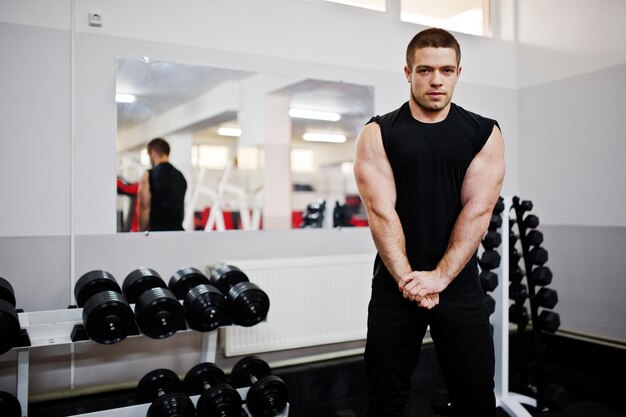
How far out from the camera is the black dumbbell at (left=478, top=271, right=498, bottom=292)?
8.18ft

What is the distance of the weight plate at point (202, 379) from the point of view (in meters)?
2.27

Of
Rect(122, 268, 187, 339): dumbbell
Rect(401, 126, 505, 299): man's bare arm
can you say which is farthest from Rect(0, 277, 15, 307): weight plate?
Rect(401, 126, 505, 299): man's bare arm

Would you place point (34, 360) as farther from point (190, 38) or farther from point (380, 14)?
point (380, 14)

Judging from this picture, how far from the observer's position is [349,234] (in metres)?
3.02

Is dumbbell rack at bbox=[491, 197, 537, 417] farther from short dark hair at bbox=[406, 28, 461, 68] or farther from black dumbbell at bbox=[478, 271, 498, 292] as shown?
short dark hair at bbox=[406, 28, 461, 68]

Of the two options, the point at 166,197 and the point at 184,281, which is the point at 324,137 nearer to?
the point at 166,197

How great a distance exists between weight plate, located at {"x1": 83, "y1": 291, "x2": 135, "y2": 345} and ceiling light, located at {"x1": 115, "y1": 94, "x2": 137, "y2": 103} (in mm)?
921

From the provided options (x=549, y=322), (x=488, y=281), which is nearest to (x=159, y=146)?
(x=488, y=281)

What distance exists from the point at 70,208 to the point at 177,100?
69 cm

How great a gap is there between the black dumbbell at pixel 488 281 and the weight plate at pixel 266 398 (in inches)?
40.9

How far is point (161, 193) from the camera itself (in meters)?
2.50

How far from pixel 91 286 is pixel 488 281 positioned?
A: 1.75m

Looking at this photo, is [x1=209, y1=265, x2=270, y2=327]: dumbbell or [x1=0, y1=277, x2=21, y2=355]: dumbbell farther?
[x1=209, y1=265, x2=270, y2=327]: dumbbell

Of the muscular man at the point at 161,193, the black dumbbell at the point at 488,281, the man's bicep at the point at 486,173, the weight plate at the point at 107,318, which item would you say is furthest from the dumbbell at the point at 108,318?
the black dumbbell at the point at 488,281
